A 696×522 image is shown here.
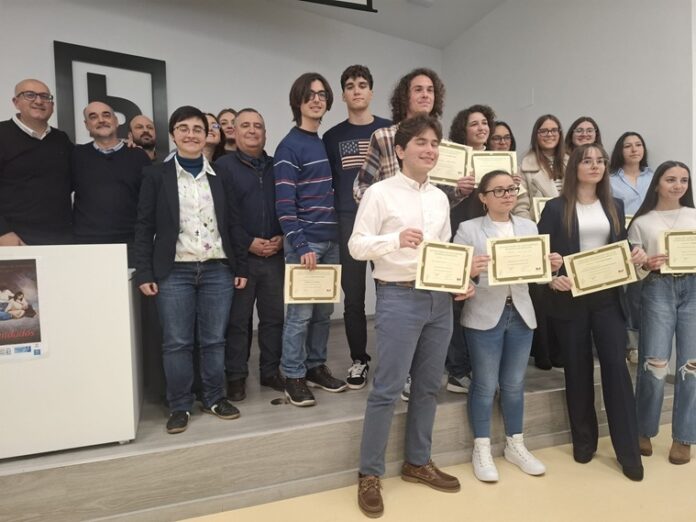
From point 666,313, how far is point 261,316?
2.10 metres

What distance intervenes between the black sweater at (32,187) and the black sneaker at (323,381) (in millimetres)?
1499

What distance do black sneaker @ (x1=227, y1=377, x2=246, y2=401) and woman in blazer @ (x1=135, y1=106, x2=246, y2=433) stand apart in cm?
20

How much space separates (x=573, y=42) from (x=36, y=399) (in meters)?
4.66

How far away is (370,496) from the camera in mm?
1988

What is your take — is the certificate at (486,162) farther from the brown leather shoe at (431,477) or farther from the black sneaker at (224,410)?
the black sneaker at (224,410)

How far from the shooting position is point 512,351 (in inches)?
88.4

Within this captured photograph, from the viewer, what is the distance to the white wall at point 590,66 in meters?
3.46

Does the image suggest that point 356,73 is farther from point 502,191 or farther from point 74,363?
point 74,363

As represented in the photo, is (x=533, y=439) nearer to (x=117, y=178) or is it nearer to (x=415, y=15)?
(x=117, y=178)

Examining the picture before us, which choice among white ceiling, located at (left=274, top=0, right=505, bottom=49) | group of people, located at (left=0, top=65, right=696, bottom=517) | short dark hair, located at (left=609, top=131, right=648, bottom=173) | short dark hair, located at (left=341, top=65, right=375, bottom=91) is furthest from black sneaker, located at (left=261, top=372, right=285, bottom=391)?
white ceiling, located at (left=274, top=0, right=505, bottom=49)

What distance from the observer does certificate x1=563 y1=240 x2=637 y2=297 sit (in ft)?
7.25

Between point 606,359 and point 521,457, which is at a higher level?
point 606,359

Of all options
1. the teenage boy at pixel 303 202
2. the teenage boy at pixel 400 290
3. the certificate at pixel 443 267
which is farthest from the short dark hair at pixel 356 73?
the certificate at pixel 443 267

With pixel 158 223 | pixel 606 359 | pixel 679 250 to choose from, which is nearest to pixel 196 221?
pixel 158 223
